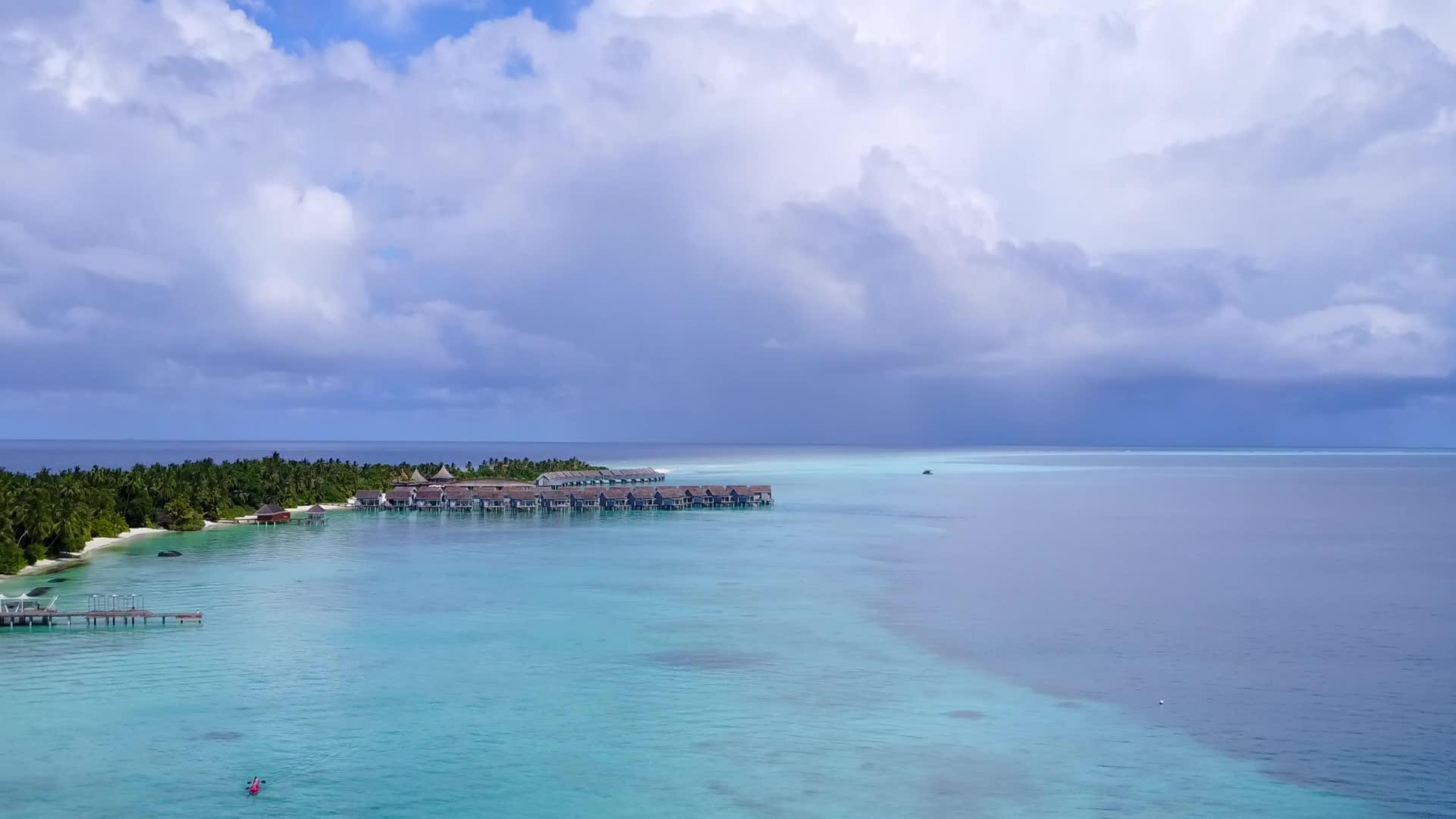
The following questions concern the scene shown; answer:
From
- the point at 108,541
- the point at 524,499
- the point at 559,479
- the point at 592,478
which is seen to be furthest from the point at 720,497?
the point at 108,541

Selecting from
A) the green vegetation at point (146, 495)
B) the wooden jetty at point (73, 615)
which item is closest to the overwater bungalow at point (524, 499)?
the green vegetation at point (146, 495)

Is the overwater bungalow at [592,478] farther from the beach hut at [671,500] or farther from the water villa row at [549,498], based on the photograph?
the beach hut at [671,500]

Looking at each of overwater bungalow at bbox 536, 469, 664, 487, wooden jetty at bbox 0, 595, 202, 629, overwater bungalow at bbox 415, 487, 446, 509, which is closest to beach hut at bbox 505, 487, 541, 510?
overwater bungalow at bbox 415, 487, 446, 509

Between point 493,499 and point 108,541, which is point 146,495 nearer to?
point 108,541

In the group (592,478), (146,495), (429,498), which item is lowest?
(429,498)

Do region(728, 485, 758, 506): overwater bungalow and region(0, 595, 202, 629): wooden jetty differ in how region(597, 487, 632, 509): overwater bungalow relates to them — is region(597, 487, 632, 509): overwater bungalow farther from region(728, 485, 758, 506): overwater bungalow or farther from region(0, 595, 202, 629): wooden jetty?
region(0, 595, 202, 629): wooden jetty

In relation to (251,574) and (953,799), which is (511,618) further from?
(953,799)
